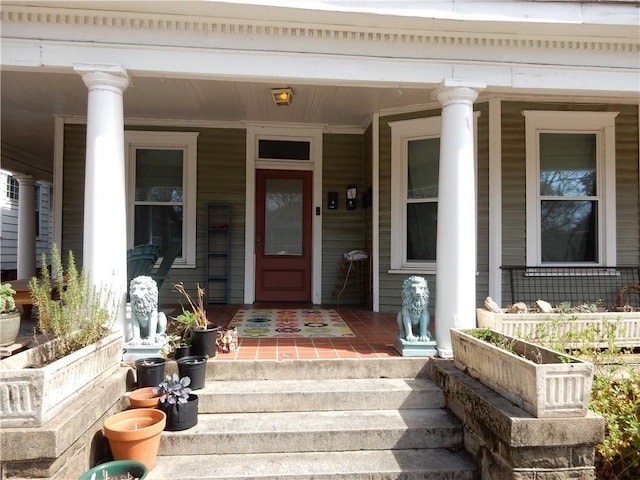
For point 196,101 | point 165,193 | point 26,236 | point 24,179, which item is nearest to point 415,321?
point 196,101

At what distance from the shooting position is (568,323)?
3.64 meters

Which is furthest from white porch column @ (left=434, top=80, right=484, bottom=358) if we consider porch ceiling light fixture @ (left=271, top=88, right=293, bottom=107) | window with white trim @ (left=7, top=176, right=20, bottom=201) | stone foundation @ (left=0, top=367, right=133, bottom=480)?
window with white trim @ (left=7, top=176, right=20, bottom=201)

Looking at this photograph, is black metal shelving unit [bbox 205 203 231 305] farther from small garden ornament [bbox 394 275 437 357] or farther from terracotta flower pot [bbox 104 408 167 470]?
terracotta flower pot [bbox 104 408 167 470]

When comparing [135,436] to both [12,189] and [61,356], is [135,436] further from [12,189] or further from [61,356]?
[12,189]

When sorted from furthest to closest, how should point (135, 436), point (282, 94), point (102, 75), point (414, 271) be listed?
point (414, 271)
point (282, 94)
point (102, 75)
point (135, 436)

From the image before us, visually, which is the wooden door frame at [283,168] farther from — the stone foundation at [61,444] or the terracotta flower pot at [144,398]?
the stone foundation at [61,444]

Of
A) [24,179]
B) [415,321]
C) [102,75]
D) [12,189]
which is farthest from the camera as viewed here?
[12,189]

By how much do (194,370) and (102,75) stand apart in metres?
2.35

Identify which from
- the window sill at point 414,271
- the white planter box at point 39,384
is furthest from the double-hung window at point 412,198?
the white planter box at point 39,384

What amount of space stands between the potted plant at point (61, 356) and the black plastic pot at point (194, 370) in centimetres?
50

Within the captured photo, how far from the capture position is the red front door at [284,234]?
20.1ft

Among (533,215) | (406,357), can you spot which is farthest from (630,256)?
(406,357)

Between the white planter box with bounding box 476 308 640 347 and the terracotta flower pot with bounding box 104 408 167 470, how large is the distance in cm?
274

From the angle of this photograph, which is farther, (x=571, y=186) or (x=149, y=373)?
(x=571, y=186)
